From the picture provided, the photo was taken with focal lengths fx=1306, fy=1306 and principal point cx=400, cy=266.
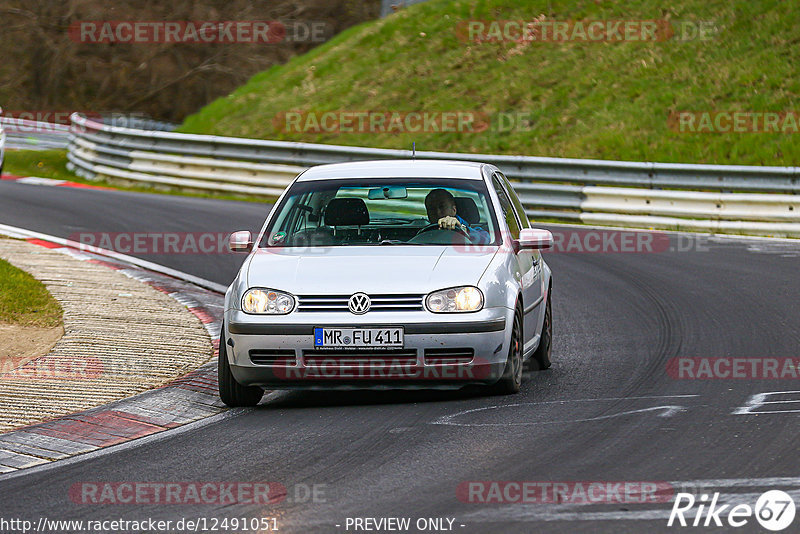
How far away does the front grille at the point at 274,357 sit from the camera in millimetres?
7934

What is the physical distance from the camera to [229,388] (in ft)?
27.1

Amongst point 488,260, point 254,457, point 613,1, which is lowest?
point 254,457

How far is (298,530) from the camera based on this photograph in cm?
538

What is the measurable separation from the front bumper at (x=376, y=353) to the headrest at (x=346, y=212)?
132cm

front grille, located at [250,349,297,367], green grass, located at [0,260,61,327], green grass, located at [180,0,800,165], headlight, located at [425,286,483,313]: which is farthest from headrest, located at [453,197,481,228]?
green grass, located at [180,0,800,165]

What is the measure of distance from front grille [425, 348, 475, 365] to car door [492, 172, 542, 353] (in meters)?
0.82

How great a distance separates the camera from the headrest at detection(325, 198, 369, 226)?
29.8ft

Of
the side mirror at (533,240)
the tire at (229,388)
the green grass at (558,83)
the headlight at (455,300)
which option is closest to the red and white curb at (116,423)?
the tire at (229,388)

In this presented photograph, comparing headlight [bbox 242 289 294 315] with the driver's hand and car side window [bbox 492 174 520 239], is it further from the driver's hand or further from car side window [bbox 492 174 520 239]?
car side window [bbox 492 174 520 239]

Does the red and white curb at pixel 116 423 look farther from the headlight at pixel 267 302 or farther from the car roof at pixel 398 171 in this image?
the car roof at pixel 398 171

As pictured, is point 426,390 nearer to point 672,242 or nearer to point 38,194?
point 672,242

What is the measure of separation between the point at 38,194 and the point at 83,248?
→ 21.6ft

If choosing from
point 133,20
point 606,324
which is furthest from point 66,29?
point 606,324

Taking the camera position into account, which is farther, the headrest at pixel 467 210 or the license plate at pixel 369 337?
the headrest at pixel 467 210
